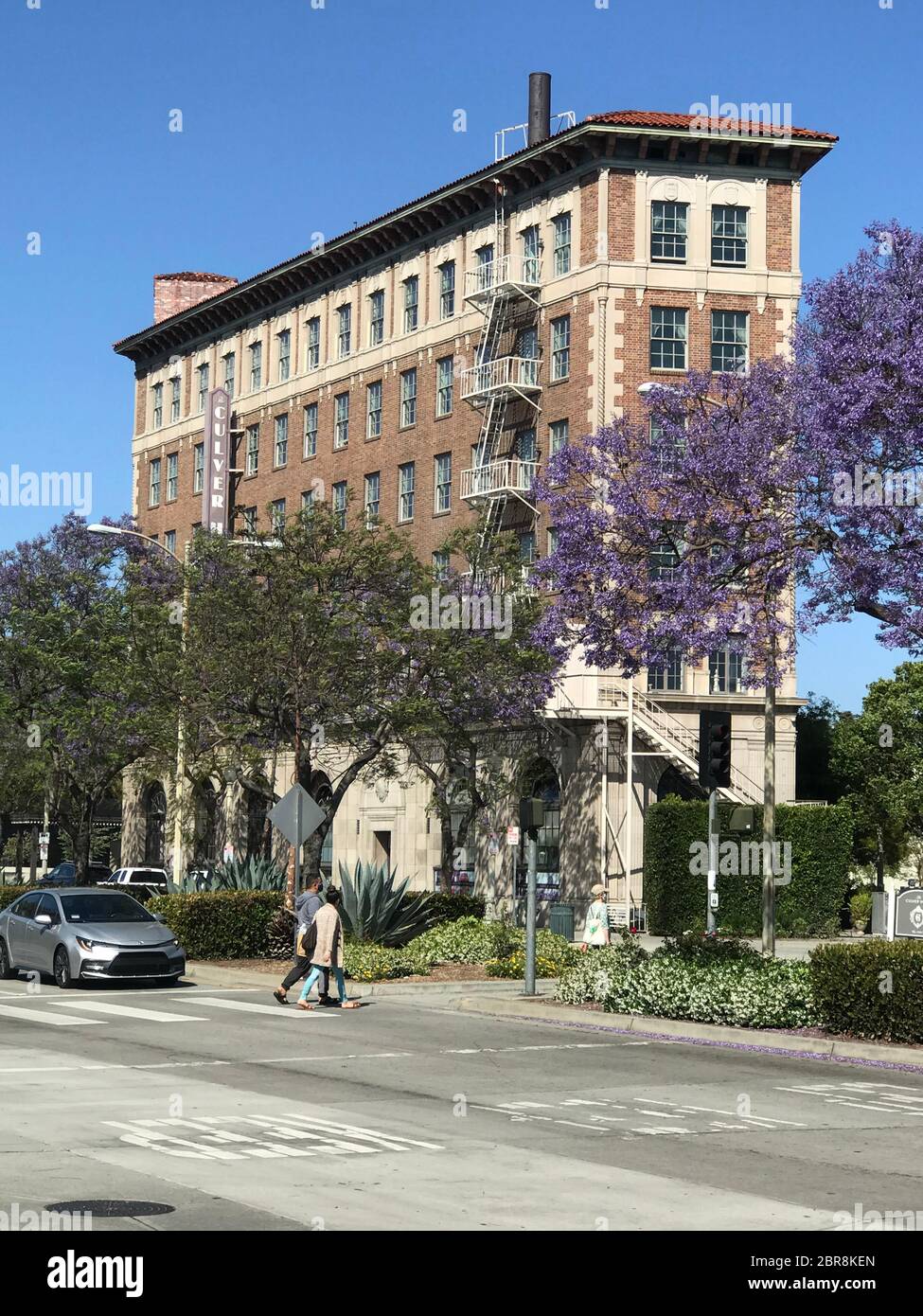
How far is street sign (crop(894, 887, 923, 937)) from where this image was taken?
35.6 m

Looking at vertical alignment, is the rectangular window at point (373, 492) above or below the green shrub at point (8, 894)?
above

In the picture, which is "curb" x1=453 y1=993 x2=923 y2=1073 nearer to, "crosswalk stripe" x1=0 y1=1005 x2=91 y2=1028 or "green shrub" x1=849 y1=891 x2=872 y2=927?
"crosswalk stripe" x1=0 y1=1005 x2=91 y2=1028

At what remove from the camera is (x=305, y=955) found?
24312 millimetres

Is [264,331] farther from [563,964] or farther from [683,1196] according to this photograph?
[683,1196]

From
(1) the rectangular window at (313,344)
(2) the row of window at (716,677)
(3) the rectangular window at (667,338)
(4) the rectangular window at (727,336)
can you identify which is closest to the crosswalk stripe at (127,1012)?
(2) the row of window at (716,677)

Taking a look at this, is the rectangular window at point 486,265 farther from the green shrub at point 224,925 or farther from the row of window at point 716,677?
the green shrub at point 224,925

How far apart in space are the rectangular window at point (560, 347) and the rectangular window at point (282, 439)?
16.9 meters

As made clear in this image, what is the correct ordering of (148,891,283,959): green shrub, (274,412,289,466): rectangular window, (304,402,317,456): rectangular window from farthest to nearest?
(274,412,289,466): rectangular window < (304,402,317,456): rectangular window < (148,891,283,959): green shrub

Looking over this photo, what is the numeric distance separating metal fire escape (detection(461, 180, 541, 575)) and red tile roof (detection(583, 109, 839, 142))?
4.89 metres

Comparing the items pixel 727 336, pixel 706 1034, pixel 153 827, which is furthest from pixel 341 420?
pixel 706 1034

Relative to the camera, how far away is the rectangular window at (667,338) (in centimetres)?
4984

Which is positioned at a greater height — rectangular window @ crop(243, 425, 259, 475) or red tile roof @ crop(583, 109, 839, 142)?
red tile roof @ crop(583, 109, 839, 142)

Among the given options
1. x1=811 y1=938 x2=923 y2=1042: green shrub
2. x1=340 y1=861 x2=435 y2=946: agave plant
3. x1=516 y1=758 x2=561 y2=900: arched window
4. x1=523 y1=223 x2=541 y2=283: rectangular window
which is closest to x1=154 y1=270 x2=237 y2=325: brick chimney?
x1=523 y1=223 x2=541 y2=283: rectangular window

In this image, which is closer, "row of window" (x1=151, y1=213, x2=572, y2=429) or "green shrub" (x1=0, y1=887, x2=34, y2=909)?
"green shrub" (x1=0, y1=887, x2=34, y2=909)
